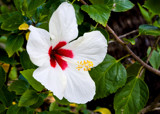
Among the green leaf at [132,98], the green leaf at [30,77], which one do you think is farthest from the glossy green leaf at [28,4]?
the green leaf at [132,98]

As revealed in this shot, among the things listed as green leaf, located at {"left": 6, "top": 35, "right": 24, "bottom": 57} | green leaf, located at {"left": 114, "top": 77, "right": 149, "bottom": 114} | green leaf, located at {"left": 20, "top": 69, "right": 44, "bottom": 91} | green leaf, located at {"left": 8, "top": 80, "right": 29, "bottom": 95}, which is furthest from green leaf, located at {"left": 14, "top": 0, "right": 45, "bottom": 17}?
green leaf, located at {"left": 114, "top": 77, "right": 149, "bottom": 114}

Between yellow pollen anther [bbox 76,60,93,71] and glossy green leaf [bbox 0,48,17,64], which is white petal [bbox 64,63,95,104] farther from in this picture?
glossy green leaf [bbox 0,48,17,64]

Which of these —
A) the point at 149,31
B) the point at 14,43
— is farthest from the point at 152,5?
the point at 14,43

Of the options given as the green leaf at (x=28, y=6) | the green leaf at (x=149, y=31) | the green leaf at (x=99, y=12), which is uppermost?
the green leaf at (x=28, y=6)

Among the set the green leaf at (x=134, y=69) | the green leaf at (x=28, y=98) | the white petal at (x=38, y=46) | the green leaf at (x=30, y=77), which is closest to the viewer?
the white petal at (x=38, y=46)

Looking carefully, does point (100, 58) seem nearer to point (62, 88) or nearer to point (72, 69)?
point (72, 69)

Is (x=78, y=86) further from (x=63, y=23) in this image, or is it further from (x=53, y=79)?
(x=63, y=23)

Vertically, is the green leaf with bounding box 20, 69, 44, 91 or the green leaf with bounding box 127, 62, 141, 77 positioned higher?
the green leaf with bounding box 20, 69, 44, 91

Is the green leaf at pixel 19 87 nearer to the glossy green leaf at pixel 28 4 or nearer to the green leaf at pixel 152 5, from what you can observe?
the glossy green leaf at pixel 28 4
